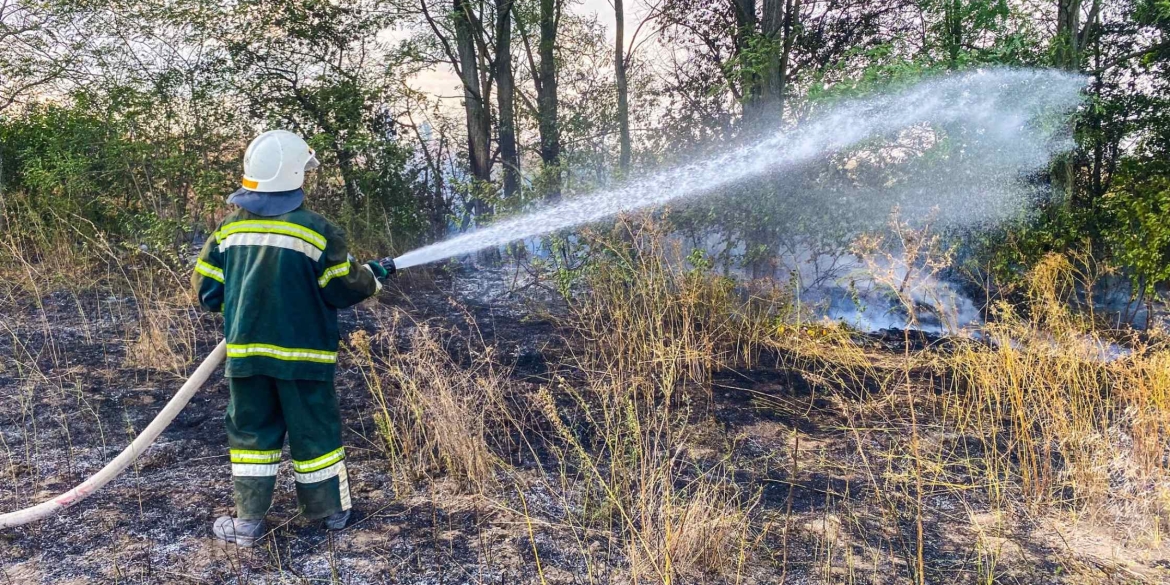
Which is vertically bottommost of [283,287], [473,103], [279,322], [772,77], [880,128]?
[279,322]

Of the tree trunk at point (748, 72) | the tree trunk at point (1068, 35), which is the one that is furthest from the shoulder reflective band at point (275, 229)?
the tree trunk at point (1068, 35)

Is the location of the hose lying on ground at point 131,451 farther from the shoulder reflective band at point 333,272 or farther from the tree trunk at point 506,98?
the tree trunk at point 506,98

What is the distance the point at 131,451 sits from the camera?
3.20 m

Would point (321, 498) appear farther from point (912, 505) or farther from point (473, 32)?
point (473, 32)

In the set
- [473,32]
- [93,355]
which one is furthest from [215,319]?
[473,32]

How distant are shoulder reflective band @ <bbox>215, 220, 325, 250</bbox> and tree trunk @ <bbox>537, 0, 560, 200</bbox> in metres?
5.14

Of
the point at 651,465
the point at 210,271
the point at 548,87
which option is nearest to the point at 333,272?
the point at 210,271

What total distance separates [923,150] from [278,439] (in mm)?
4993

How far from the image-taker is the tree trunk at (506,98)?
7.82 meters

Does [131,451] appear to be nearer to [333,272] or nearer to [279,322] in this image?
[279,322]

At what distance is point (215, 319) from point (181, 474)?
283cm

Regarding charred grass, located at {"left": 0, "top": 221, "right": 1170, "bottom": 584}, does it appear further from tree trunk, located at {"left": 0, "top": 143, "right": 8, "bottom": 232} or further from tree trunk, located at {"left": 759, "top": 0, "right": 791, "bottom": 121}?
tree trunk, located at {"left": 0, "top": 143, "right": 8, "bottom": 232}

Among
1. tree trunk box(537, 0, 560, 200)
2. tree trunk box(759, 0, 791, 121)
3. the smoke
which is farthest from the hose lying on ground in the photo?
tree trunk box(537, 0, 560, 200)

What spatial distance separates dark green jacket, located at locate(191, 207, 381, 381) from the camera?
3014 mm
